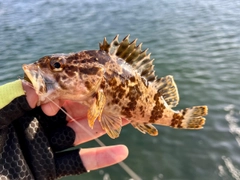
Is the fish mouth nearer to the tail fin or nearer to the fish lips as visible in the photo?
the fish lips

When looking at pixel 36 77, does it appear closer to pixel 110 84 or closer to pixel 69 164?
pixel 110 84

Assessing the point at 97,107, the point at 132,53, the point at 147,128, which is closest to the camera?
the point at 97,107

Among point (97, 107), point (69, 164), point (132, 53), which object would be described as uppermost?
point (132, 53)

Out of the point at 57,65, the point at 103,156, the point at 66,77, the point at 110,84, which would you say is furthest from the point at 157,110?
the point at 57,65

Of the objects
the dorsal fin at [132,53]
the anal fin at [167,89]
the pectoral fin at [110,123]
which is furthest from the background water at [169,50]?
the dorsal fin at [132,53]

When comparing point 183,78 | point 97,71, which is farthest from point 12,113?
point 183,78

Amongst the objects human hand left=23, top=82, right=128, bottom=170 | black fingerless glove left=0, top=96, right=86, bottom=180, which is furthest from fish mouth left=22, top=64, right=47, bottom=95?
black fingerless glove left=0, top=96, right=86, bottom=180
